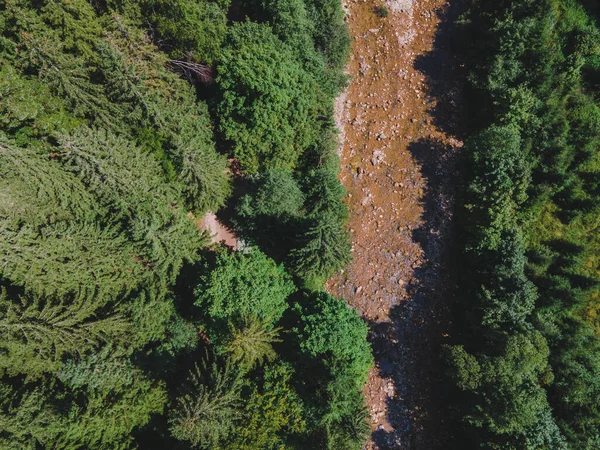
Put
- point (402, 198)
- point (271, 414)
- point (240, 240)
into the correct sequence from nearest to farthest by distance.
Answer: point (271, 414)
point (240, 240)
point (402, 198)

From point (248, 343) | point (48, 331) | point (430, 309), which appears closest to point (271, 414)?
point (248, 343)

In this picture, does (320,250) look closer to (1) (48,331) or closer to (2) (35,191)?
(1) (48,331)

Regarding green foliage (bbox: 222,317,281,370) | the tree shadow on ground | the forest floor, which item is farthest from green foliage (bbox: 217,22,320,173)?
the tree shadow on ground

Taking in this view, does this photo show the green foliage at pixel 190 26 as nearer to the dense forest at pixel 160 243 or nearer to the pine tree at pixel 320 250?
the dense forest at pixel 160 243

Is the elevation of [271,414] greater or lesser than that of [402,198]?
lesser

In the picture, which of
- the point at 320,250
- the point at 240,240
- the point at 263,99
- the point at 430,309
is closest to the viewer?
the point at 263,99

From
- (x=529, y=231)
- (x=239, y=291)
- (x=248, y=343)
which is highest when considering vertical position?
(x=529, y=231)

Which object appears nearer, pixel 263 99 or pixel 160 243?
pixel 160 243
